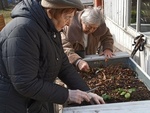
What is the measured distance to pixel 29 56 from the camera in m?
1.52

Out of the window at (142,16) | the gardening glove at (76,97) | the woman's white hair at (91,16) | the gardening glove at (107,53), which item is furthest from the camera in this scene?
the window at (142,16)

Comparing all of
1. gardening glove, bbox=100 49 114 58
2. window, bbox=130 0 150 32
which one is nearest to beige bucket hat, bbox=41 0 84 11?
gardening glove, bbox=100 49 114 58

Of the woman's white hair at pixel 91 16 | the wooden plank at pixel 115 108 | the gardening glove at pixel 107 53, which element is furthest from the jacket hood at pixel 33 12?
the gardening glove at pixel 107 53

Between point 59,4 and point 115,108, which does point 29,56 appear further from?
point 115,108

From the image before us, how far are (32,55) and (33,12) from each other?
256mm

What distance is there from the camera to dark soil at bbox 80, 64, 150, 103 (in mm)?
2357

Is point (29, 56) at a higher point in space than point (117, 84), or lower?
higher

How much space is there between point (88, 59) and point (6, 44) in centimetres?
165

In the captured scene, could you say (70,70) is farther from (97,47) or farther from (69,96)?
(97,47)

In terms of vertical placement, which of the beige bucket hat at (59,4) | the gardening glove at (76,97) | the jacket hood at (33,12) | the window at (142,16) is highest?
the beige bucket hat at (59,4)

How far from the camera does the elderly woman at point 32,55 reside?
4.96 ft

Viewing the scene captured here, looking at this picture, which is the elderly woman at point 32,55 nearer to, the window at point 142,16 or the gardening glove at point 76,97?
the gardening glove at point 76,97

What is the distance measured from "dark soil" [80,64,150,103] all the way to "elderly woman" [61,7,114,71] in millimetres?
183

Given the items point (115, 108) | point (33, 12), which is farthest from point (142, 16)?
point (33, 12)
